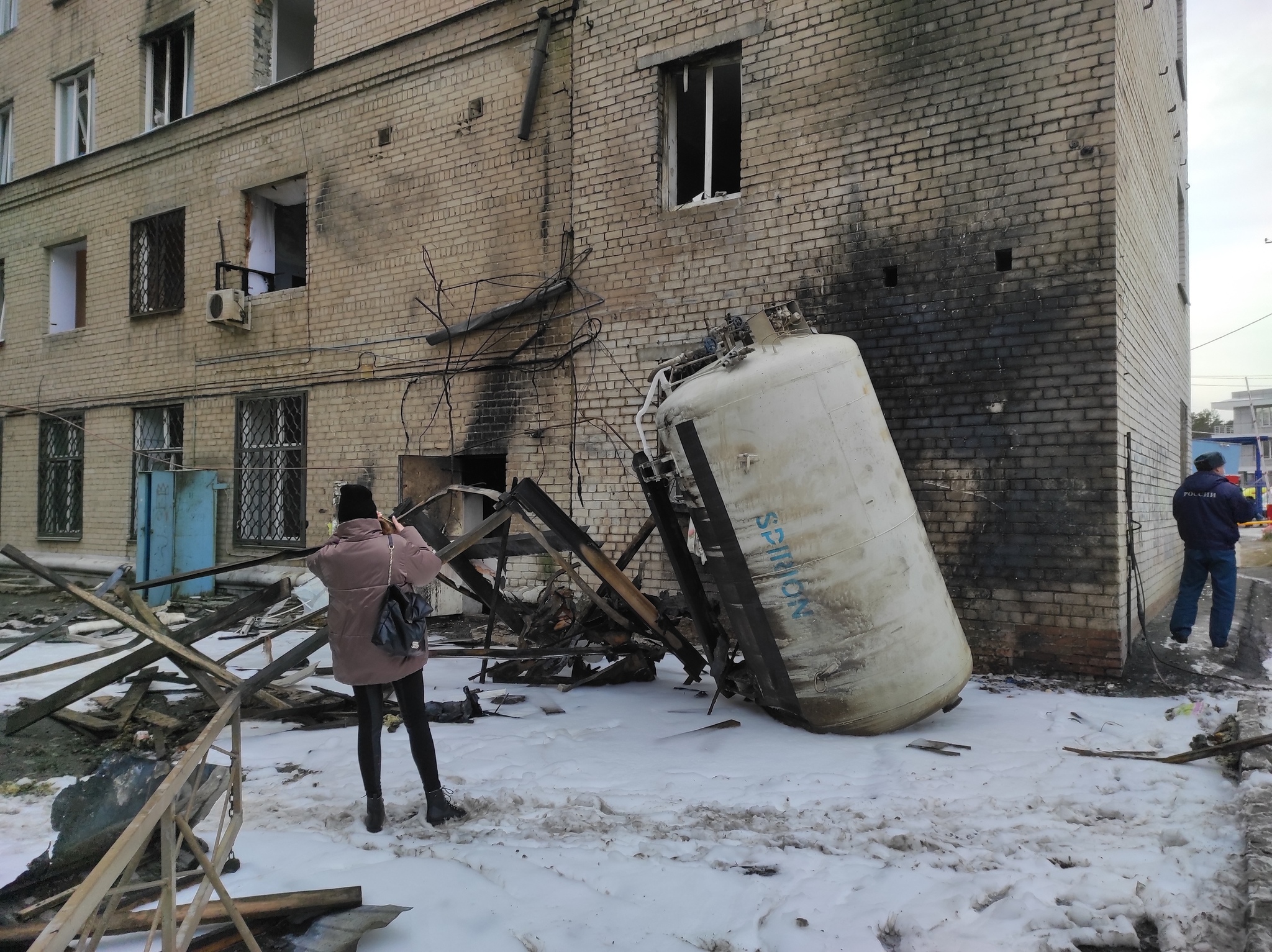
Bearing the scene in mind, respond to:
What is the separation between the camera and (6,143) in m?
13.3

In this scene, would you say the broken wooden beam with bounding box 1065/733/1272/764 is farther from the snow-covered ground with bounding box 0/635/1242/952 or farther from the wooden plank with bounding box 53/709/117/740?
the wooden plank with bounding box 53/709/117/740

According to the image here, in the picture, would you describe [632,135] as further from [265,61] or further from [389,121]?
[265,61]

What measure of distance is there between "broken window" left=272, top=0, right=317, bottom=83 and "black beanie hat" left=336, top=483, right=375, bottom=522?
9094 millimetres

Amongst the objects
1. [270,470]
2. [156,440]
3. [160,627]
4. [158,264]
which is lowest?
[160,627]

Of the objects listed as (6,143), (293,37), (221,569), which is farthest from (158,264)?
(221,569)

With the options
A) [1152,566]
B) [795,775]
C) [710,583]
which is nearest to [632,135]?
[710,583]

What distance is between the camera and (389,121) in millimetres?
8625

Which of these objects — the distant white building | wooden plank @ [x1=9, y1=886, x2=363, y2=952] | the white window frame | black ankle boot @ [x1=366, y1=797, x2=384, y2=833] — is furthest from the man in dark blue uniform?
the distant white building

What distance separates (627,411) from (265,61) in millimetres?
7485

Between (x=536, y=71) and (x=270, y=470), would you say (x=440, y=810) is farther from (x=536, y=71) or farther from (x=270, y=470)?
(x=270, y=470)

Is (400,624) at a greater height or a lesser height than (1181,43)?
lesser

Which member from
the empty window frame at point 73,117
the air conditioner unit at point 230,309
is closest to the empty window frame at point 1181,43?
the air conditioner unit at point 230,309

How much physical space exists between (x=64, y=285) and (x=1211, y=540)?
1539 cm

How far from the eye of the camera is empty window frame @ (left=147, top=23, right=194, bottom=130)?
428 inches
